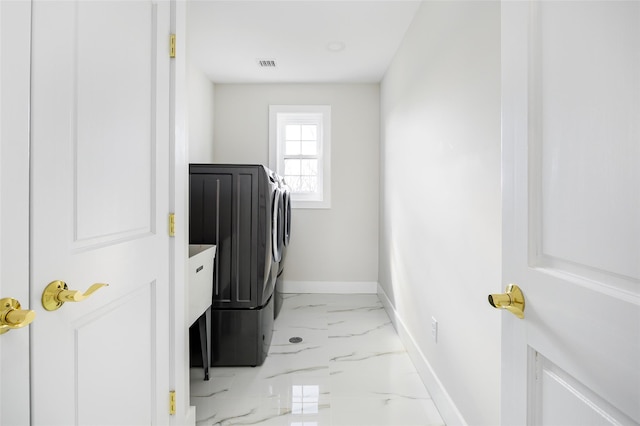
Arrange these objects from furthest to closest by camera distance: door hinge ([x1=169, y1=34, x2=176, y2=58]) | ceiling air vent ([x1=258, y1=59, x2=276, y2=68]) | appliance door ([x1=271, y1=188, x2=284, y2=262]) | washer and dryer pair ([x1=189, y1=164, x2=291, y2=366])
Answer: ceiling air vent ([x1=258, y1=59, x2=276, y2=68]) → appliance door ([x1=271, y1=188, x2=284, y2=262]) → washer and dryer pair ([x1=189, y1=164, x2=291, y2=366]) → door hinge ([x1=169, y1=34, x2=176, y2=58])

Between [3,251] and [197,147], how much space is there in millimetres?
3008

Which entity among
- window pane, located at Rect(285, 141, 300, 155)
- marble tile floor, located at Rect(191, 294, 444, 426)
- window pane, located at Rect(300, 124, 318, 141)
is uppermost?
window pane, located at Rect(300, 124, 318, 141)

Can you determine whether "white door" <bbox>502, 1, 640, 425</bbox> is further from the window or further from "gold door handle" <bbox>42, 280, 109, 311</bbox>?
the window

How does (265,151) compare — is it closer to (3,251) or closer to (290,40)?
(290,40)

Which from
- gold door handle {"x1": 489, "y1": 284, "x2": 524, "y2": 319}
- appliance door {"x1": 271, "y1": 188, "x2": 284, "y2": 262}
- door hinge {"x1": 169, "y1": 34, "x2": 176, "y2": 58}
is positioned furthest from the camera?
appliance door {"x1": 271, "y1": 188, "x2": 284, "y2": 262}

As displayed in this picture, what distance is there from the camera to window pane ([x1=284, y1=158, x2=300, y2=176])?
13.5ft

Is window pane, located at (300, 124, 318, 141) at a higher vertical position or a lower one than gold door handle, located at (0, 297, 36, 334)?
higher

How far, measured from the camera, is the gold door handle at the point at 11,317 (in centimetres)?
62

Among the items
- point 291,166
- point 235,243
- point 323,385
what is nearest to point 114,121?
point 235,243

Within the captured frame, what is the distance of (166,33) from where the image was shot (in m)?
1.31

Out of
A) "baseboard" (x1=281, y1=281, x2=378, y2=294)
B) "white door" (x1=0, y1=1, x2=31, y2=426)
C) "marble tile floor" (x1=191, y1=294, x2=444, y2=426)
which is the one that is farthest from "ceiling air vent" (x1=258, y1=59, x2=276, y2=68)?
"white door" (x1=0, y1=1, x2=31, y2=426)

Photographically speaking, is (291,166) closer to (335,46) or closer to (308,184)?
(308,184)

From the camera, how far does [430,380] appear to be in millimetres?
1975

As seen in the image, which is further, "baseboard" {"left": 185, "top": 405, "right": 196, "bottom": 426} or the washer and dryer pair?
the washer and dryer pair
